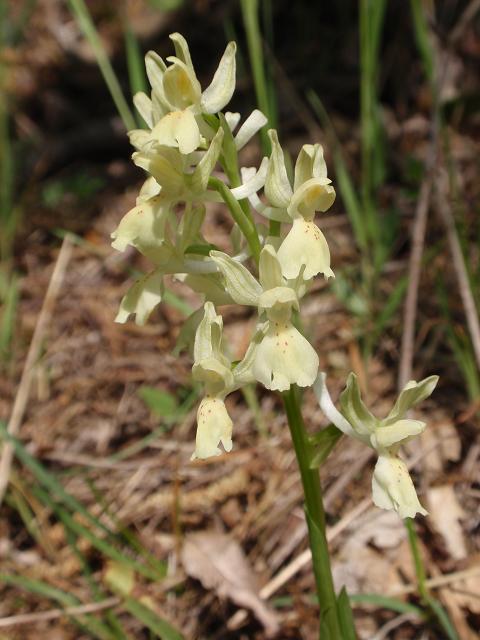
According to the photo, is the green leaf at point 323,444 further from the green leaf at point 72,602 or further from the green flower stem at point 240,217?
the green leaf at point 72,602

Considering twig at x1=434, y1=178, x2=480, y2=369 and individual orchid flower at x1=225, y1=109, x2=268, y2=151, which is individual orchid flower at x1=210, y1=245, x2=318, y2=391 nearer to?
individual orchid flower at x1=225, y1=109, x2=268, y2=151

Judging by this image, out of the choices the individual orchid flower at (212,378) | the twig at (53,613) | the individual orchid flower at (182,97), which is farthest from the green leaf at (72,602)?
the individual orchid flower at (182,97)

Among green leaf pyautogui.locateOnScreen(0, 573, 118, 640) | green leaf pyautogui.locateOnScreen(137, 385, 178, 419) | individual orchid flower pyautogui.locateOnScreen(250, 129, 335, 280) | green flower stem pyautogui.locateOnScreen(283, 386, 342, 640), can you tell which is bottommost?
green leaf pyautogui.locateOnScreen(137, 385, 178, 419)

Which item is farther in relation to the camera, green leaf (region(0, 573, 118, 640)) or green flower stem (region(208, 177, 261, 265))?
green leaf (region(0, 573, 118, 640))

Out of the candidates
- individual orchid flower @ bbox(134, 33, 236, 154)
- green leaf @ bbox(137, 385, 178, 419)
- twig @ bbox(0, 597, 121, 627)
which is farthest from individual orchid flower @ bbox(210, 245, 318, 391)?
green leaf @ bbox(137, 385, 178, 419)

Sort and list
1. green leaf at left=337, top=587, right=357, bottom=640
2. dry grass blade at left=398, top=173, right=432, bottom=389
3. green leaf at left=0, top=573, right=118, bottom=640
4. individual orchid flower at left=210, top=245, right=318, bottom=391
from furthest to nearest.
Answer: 1. dry grass blade at left=398, top=173, right=432, bottom=389
2. green leaf at left=0, top=573, right=118, bottom=640
3. green leaf at left=337, top=587, right=357, bottom=640
4. individual orchid flower at left=210, top=245, right=318, bottom=391

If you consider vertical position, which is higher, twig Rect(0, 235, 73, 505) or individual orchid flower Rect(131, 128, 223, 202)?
individual orchid flower Rect(131, 128, 223, 202)

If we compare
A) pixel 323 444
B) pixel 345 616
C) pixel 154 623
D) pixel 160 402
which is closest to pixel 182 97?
pixel 323 444
